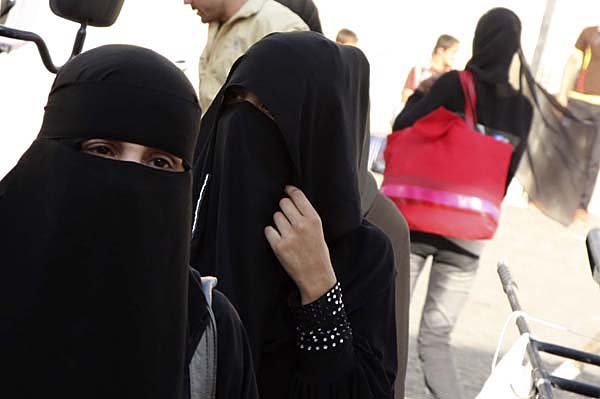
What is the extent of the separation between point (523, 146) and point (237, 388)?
3151 mm

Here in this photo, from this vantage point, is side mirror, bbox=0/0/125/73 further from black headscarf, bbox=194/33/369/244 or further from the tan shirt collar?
black headscarf, bbox=194/33/369/244

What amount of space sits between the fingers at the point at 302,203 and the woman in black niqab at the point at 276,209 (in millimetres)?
33

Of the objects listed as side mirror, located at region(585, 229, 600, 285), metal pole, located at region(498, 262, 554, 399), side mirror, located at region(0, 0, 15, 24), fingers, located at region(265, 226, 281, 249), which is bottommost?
metal pole, located at region(498, 262, 554, 399)

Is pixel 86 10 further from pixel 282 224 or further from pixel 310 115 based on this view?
pixel 282 224

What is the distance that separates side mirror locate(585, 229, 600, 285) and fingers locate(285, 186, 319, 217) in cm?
69

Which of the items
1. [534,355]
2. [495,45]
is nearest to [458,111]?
[495,45]

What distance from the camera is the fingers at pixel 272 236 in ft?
8.43

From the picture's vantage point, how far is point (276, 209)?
8.59 feet

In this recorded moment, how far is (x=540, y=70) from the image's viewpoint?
13414mm

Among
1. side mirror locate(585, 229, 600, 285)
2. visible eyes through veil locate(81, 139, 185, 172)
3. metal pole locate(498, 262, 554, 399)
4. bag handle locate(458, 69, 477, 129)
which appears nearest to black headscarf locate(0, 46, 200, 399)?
visible eyes through veil locate(81, 139, 185, 172)

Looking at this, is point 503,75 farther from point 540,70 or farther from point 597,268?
point 540,70

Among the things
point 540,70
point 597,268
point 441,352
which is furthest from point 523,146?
point 540,70

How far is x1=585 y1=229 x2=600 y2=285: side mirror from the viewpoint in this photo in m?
2.88

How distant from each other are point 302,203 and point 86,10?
5.20 ft
